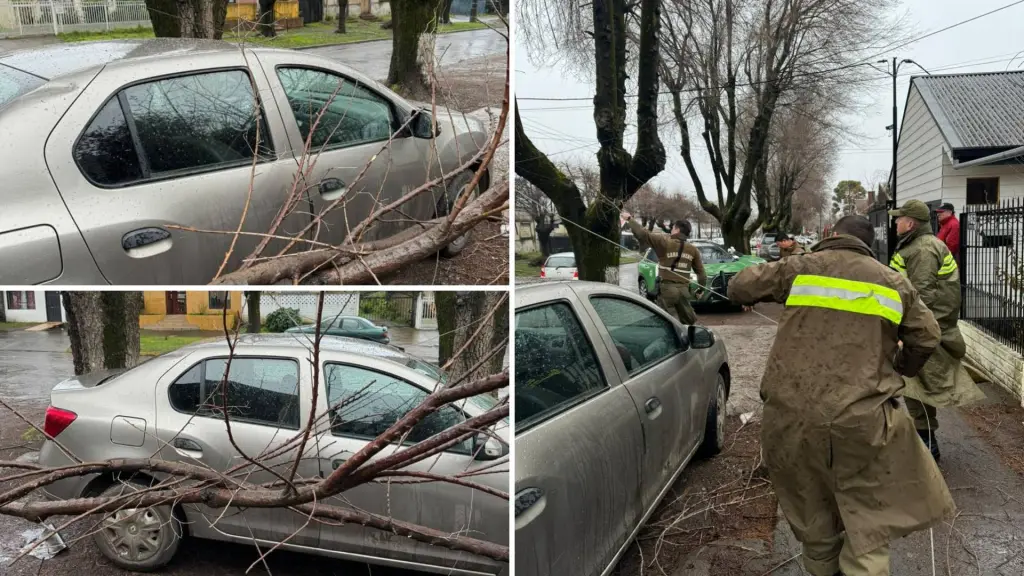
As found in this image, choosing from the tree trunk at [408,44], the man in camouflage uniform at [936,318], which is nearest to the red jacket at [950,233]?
the man in camouflage uniform at [936,318]

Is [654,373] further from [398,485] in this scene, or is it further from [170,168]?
[170,168]

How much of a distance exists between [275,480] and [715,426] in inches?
120

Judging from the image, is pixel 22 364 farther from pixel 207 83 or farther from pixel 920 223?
pixel 920 223

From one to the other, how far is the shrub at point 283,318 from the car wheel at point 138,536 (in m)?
0.71

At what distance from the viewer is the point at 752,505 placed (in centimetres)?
415

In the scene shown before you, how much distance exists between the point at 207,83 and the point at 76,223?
2.44 feet

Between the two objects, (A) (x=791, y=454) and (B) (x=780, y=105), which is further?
(B) (x=780, y=105)

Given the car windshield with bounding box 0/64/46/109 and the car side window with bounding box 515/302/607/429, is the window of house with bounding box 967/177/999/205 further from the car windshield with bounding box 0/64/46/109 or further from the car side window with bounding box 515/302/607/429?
the car windshield with bounding box 0/64/46/109

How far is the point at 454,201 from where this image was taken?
241 cm

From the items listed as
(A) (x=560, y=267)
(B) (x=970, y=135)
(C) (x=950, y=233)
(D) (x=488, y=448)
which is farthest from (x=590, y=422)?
(B) (x=970, y=135)

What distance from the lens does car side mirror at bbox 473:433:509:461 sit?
225cm

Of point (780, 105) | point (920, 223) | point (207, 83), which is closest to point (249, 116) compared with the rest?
point (207, 83)

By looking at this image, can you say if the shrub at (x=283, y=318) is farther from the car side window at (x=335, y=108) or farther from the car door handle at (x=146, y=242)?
the car side window at (x=335, y=108)

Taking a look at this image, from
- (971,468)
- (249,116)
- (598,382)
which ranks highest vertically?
(249,116)
